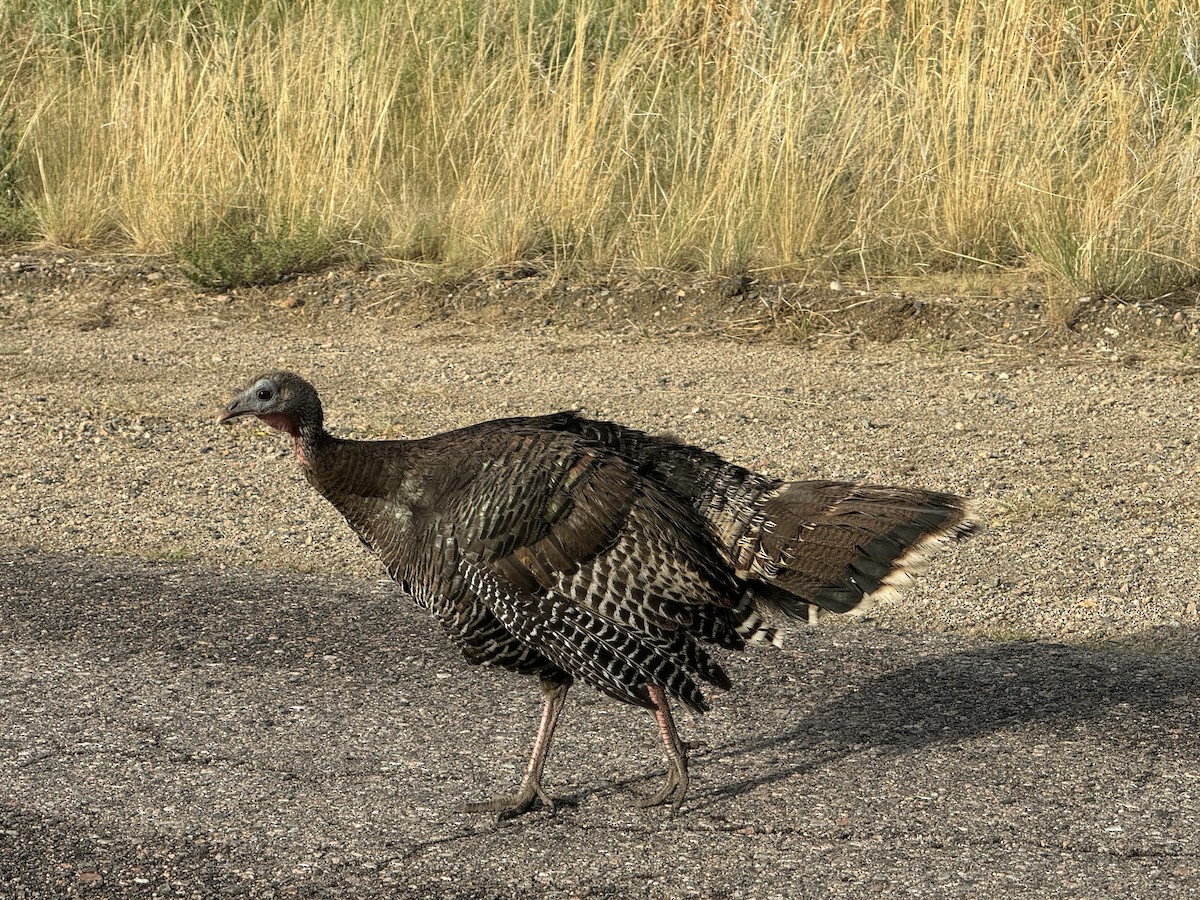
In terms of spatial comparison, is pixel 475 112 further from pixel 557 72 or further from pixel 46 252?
pixel 46 252

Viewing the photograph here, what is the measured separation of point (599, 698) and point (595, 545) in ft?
3.36

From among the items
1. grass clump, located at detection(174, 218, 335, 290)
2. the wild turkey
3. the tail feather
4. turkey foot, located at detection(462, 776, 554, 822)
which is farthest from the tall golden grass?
turkey foot, located at detection(462, 776, 554, 822)

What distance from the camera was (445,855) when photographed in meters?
4.21

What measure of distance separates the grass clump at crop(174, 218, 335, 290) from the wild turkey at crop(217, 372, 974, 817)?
6.14m

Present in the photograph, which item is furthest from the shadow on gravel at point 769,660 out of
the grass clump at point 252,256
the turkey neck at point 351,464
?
the grass clump at point 252,256

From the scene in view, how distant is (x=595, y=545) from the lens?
4.38 meters

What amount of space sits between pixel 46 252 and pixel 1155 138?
7567 mm

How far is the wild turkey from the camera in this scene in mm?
4328

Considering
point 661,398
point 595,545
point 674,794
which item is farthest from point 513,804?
point 661,398

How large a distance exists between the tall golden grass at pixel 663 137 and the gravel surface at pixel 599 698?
1693mm

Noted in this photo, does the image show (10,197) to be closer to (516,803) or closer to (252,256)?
(252,256)

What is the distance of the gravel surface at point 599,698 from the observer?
4.15m

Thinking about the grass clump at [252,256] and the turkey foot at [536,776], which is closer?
the turkey foot at [536,776]

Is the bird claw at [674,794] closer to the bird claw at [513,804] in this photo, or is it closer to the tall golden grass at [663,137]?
the bird claw at [513,804]
